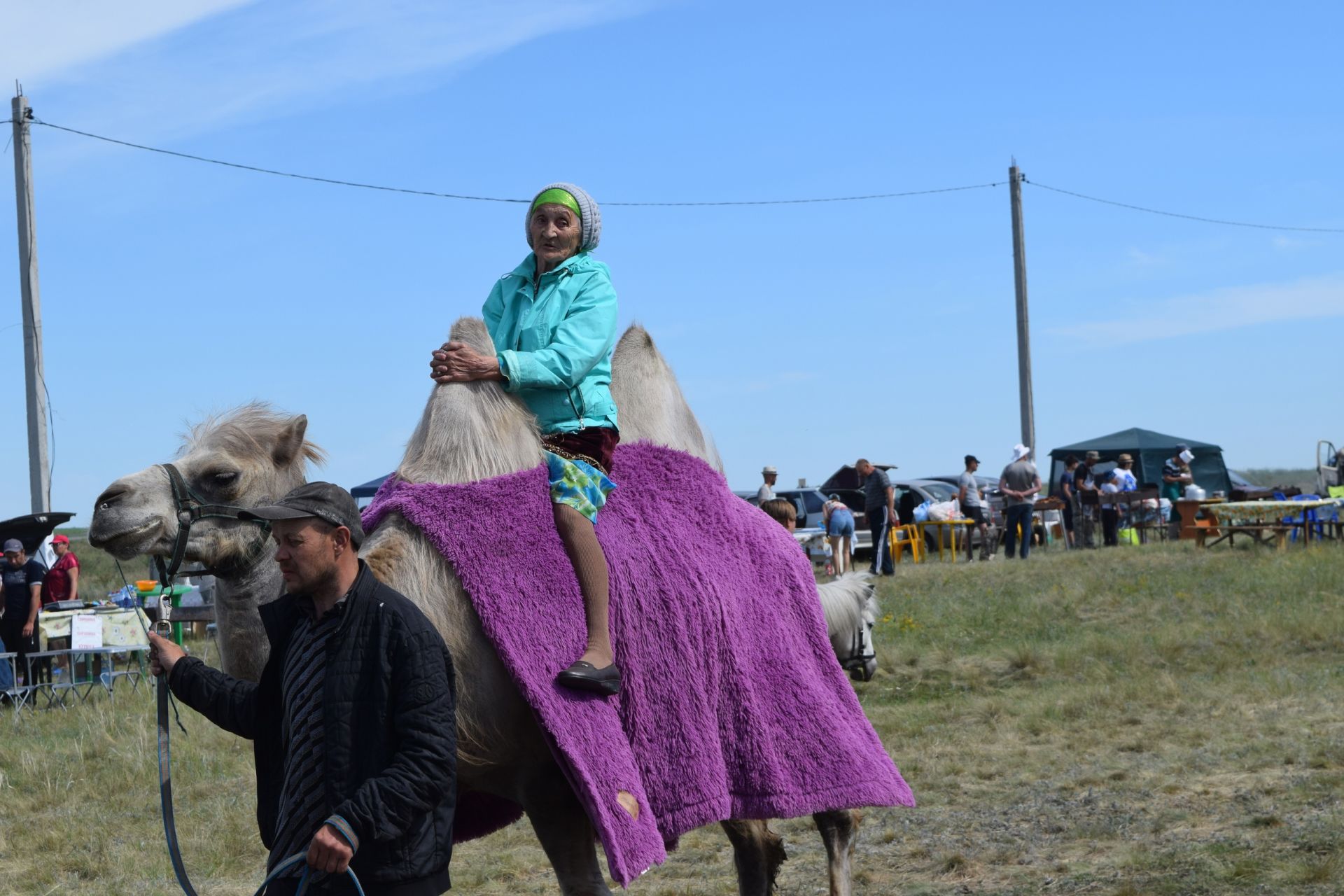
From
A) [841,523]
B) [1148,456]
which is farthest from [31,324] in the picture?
[1148,456]

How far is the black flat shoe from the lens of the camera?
4.06 m

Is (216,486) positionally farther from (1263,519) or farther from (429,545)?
(1263,519)

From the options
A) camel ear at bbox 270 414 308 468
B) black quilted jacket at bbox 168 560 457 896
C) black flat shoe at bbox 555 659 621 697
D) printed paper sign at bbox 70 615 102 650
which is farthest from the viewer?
printed paper sign at bbox 70 615 102 650

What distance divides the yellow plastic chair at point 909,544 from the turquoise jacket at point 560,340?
64.9 feet

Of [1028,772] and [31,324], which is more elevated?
[31,324]

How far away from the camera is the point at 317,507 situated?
3.31 meters

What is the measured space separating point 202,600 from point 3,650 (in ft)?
14.3

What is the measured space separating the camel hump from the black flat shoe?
3.47ft

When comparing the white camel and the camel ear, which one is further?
the camel ear

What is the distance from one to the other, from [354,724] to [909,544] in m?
23.6

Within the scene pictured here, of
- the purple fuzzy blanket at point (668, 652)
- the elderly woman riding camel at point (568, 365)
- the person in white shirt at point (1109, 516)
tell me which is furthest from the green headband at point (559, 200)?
the person in white shirt at point (1109, 516)

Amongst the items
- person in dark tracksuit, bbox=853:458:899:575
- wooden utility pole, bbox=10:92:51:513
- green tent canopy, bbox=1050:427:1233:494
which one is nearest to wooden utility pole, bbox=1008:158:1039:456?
green tent canopy, bbox=1050:427:1233:494

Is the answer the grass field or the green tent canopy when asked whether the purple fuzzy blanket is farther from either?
the green tent canopy

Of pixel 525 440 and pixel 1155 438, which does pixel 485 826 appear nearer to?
pixel 525 440
